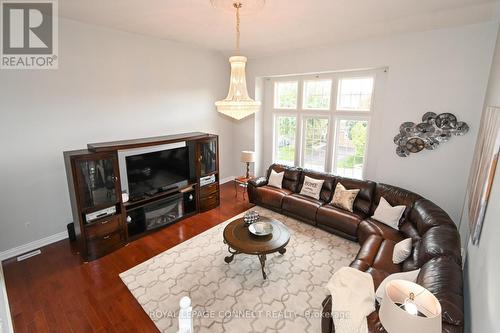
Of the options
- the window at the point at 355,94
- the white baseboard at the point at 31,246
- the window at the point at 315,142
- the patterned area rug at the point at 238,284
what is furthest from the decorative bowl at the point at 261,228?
the white baseboard at the point at 31,246

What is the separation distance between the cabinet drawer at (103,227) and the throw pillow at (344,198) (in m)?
3.78

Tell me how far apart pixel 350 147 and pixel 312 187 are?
4.06 ft

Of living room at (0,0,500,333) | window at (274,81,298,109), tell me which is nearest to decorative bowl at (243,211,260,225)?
living room at (0,0,500,333)

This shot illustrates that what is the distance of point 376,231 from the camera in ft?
12.2

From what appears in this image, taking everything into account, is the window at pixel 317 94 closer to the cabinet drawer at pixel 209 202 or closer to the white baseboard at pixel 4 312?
the cabinet drawer at pixel 209 202

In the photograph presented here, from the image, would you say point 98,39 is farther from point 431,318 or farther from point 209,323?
point 431,318

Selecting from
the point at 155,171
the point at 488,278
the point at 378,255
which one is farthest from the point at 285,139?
the point at 488,278

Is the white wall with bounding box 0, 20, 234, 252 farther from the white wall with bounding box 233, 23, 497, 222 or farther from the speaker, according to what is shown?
the white wall with bounding box 233, 23, 497, 222

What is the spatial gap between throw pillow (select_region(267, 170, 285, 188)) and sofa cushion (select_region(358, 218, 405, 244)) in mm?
1947

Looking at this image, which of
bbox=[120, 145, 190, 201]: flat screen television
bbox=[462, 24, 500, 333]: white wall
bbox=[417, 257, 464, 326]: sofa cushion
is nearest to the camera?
bbox=[462, 24, 500, 333]: white wall

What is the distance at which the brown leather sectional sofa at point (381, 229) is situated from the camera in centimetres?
202

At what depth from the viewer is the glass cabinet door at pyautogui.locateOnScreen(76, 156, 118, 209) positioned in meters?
3.43

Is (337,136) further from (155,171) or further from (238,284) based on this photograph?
(155,171)

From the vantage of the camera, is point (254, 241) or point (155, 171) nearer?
point (254, 241)
